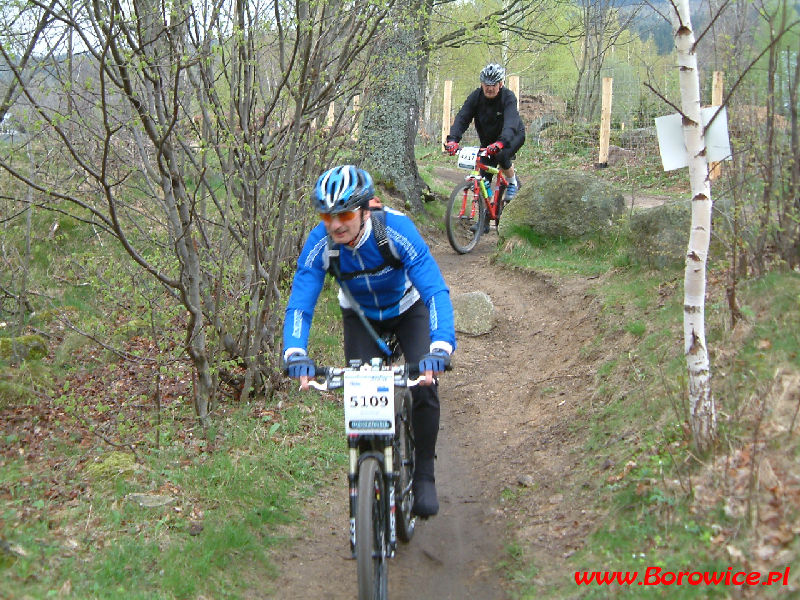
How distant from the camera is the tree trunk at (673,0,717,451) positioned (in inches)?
159

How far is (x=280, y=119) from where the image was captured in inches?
249

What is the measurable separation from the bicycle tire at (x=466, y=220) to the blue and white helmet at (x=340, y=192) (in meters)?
6.60

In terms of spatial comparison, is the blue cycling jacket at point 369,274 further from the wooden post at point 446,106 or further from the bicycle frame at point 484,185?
the wooden post at point 446,106

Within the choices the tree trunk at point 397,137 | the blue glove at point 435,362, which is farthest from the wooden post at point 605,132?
the blue glove at point 435,362

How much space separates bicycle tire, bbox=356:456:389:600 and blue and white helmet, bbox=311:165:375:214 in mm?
1260

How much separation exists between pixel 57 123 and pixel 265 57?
2074 mm

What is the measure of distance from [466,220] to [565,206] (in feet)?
6.45

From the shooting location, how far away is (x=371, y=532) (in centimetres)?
356

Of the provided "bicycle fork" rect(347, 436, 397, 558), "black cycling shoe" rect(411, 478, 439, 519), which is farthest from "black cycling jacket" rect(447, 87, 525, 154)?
"bicycle fork" rect(347, 436, 397, 558)

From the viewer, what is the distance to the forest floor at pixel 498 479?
4352 millimetres

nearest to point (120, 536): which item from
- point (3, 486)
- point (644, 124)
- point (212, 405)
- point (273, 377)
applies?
point (3, 486)

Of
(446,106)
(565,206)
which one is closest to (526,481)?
(565,206)

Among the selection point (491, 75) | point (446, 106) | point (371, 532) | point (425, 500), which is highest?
point (446, 106)

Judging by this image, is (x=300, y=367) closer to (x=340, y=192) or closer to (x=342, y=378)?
(x=342, y=378)
